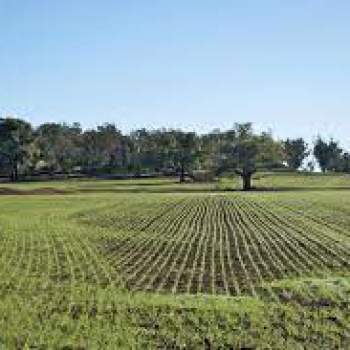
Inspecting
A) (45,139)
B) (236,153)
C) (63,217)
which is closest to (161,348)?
(63,217)

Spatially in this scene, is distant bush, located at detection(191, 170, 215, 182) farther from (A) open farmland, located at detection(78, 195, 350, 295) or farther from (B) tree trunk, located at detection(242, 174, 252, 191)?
(A) open farmland, located at detection(78, 195, 350, 295)

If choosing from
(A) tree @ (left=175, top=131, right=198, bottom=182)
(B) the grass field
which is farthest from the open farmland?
(A) tree @ (left=175, top=131, right=198, bottom=182)

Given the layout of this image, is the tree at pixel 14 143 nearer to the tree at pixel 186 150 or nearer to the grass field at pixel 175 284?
the tree at pixel 186 150

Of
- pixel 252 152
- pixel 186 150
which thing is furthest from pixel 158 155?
pixel 252 152

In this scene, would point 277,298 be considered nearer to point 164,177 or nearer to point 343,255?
point 343,255

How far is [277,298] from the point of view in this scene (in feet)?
75.0

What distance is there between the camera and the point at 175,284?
25422 millimetres

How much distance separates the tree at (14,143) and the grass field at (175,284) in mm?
108322

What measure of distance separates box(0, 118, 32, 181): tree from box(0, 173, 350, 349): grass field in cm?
10832

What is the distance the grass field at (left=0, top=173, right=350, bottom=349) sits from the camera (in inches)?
711

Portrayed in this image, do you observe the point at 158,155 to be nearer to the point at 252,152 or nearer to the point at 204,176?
the point at 204,176

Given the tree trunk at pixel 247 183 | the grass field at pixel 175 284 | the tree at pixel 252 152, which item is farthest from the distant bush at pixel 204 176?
the grass field at pixel 175 284

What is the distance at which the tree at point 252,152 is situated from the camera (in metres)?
124

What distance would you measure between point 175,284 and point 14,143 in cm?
13631
